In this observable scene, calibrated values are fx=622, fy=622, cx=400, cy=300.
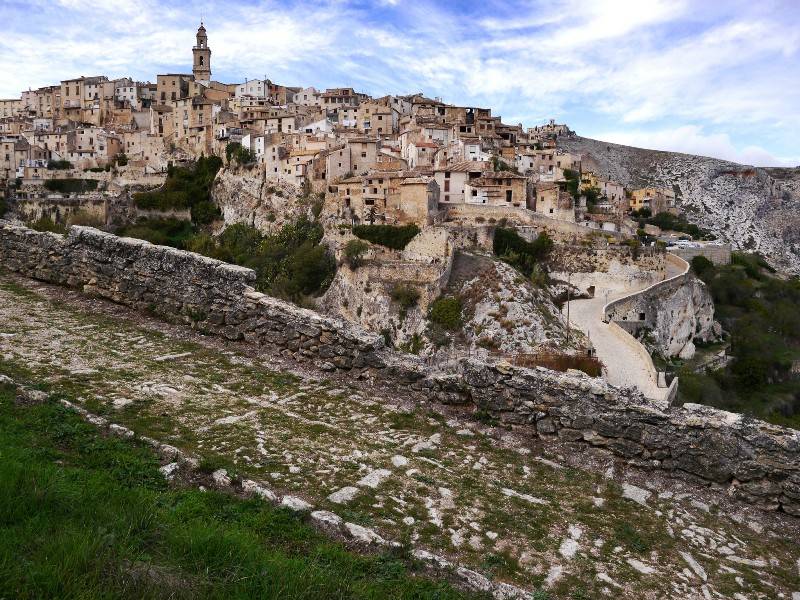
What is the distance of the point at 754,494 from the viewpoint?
536 cm

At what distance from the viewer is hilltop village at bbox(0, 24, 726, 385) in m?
36.1

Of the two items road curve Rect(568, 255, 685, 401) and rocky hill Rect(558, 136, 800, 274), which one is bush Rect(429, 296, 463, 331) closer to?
road curve Rect(568, 255, 685, 401)

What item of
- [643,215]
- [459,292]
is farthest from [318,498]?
[643,215]

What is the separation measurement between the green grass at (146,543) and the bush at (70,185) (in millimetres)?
74499

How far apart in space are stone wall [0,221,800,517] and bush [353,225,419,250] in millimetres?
34303

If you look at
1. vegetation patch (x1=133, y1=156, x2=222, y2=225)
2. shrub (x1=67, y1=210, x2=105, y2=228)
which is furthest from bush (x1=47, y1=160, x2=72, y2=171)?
shrub (x1=67, y1=210, x2=105, y2=228)

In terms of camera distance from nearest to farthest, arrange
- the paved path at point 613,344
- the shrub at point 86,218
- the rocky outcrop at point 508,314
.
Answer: the paved path at point 613,344, the rocky outcrop at point 508,314, the shrub at point 86,218

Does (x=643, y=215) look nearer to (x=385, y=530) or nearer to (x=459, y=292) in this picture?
(x=459, y=292)

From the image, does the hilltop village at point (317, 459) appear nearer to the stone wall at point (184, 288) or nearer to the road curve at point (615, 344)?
the stone wall at point (184, 288)

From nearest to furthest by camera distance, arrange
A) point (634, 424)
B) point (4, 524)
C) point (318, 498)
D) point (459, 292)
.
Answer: point (4, 524), point (318, 498), point (634, 424), point (459, 292)

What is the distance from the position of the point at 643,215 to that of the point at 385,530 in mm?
82369

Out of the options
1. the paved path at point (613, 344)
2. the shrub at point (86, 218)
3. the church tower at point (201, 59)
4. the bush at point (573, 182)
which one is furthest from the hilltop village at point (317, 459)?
the church tower at point (201, 59)

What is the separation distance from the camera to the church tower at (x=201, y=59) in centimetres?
9781

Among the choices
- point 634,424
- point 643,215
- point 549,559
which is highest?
point 643,215
